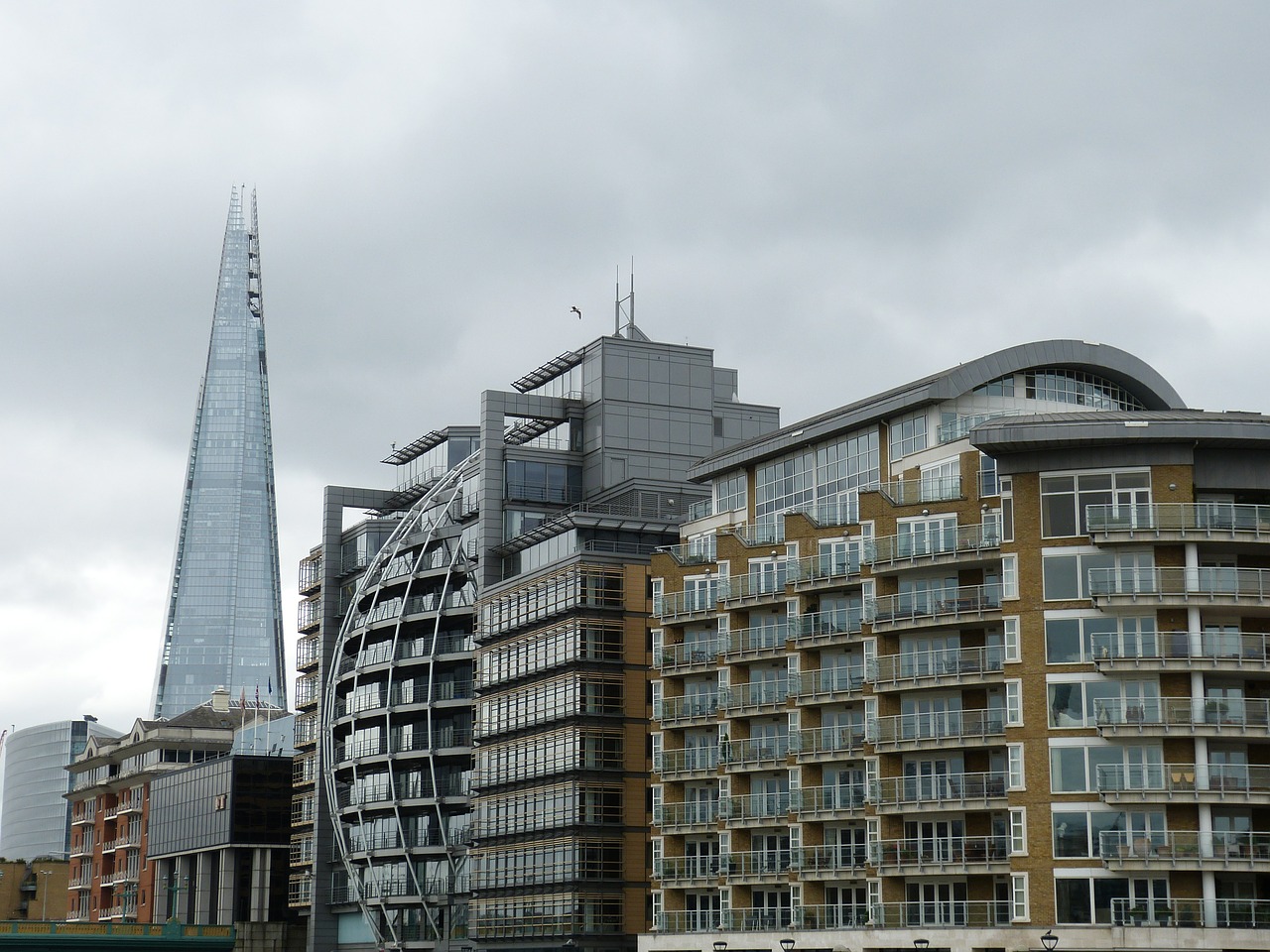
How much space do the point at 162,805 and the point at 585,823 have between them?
281 feet

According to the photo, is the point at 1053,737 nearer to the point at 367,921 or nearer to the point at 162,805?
the point at 367,921

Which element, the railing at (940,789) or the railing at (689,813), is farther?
the railing at (689,813)

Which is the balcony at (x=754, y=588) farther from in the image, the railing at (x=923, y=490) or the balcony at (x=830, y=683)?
the railing at (x=923, y=490)

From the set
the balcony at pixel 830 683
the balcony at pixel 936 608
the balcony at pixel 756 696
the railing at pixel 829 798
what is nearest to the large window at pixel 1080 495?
the balcony at pixel 936 608

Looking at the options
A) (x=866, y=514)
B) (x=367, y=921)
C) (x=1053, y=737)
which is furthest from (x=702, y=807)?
(x=367, y=921)

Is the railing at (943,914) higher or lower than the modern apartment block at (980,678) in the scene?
lower

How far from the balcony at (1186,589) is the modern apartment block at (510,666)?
39.6 m

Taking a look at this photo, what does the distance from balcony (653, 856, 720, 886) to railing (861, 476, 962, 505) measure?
73.8 feet

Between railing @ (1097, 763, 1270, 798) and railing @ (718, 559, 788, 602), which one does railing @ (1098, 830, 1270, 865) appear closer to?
railing @ (1097, 763, 1270, 798)

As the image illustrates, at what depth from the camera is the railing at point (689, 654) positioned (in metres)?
103

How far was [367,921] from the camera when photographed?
135625 mm

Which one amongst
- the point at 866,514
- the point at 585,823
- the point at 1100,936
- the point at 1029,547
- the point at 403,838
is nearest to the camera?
the point at 1100,936

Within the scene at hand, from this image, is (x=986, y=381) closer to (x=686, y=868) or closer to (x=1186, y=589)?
(x=1186, y=589)

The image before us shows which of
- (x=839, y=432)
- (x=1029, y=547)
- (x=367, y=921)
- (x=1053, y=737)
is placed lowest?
(x=367, y=921)
